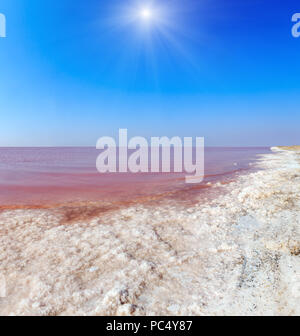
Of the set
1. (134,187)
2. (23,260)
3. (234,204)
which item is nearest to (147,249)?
(23,260)

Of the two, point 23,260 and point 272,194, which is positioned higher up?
point 272,194

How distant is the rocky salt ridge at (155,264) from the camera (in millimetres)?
1825

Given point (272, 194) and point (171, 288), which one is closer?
point (171, 288)

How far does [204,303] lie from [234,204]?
3.58m

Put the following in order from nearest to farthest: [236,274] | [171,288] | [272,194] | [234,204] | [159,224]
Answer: [171,288] → [236,274] → [159,224] → [234,204] → [272,194]

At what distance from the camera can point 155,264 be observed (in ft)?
8.08

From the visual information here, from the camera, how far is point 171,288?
6.66ft

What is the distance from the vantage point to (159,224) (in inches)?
151

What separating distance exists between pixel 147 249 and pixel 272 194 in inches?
172

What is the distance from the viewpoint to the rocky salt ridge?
5.99 ft
